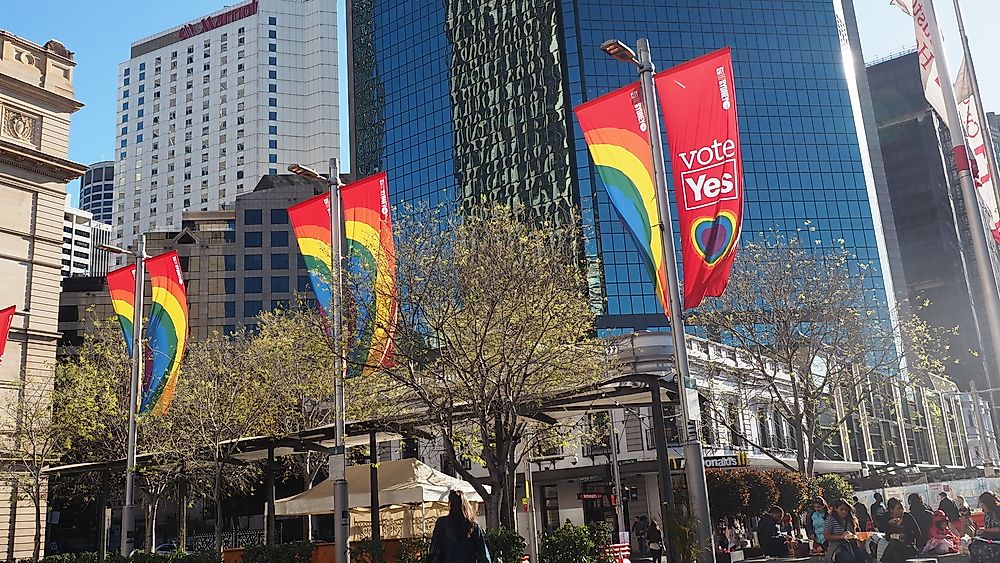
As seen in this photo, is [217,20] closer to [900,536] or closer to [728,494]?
[728,494]

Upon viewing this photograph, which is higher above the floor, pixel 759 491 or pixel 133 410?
pixel 133 410

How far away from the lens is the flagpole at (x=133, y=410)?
2486 centimetres

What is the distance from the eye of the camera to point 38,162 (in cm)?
4141

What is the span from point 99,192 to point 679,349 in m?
201

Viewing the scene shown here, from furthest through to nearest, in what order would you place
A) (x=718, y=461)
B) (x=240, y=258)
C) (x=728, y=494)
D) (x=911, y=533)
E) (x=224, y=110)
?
(x=224, y=110) < (x=240, y=258) < (x=718, y=461) < (x=728, y=494) < (x=911, y=533)

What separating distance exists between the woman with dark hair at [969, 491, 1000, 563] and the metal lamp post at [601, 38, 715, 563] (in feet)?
15.5

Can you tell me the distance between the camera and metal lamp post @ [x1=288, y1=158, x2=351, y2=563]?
18156 mm

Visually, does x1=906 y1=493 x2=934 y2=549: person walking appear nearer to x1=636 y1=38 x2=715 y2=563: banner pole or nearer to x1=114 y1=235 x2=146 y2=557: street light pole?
x1=636 y1=38 x2=715 y2=563: banner pole

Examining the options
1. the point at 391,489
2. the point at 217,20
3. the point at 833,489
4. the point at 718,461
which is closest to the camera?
the point at 391,489

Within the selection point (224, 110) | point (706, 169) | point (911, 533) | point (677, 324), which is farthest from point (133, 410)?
point (224, 110)

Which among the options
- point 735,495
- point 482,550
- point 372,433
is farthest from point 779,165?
point 482,550

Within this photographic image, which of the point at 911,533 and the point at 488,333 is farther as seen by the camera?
the point at 488,333

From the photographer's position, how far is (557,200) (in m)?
100

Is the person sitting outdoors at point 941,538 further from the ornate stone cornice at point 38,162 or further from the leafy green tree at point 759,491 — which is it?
the ornate stone cornice at point 38,162
